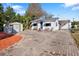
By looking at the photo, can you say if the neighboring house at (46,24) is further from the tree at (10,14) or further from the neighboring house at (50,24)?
the tree at (10,14)

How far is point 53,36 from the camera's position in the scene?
4.18m

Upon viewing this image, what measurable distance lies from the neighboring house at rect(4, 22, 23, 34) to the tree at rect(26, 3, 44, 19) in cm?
16

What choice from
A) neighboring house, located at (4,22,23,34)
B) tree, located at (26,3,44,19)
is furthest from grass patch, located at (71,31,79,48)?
neighboring house, located at (4,22,23,34)

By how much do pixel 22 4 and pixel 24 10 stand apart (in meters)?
0.08

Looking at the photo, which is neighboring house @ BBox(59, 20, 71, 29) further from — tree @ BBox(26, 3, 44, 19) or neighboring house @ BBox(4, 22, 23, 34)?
neighboring house @ BBox(4, 22, 23, 34)

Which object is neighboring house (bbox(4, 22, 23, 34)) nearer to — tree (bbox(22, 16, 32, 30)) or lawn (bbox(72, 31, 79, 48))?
tree (bbox(22, 16, 32, 30))

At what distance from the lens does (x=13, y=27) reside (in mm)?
4156

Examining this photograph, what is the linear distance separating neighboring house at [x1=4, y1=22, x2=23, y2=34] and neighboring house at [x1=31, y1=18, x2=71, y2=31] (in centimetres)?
14

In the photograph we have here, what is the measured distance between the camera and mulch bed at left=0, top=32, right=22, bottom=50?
4.12m

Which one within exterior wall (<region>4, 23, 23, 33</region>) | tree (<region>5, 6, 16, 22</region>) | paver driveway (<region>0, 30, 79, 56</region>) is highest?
tree (<region>5, 6, 16, 22</region>)

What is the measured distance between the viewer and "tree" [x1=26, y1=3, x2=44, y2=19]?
13.6 feet

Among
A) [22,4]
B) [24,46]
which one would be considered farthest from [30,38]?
[22,4]

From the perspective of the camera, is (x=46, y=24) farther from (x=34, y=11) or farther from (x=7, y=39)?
(x=7, y=39)

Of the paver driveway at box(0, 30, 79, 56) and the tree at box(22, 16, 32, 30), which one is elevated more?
the tree at box(22, 16, 32, 30)
